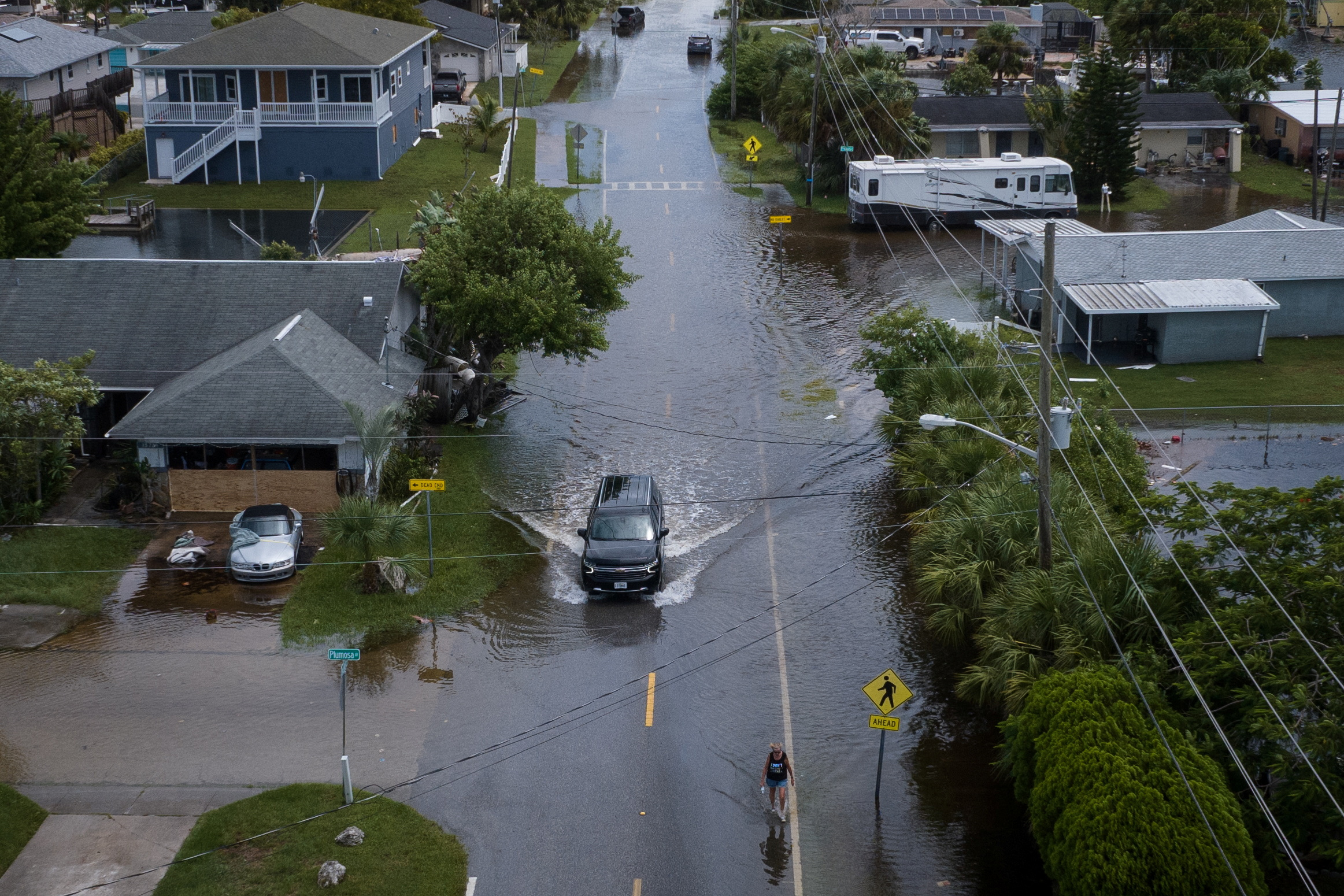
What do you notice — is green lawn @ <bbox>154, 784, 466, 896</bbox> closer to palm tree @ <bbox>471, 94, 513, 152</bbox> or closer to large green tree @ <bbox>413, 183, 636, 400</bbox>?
large green tree @ <bbox>413, 183, 636, 400</bbox>

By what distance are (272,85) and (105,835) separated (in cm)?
4539

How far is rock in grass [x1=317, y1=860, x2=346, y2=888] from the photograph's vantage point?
17.7 meters

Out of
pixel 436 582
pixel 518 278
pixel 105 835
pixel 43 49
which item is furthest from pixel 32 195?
pixel 43 49

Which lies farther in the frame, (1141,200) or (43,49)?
(43,49)

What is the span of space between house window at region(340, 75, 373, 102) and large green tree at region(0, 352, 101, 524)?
32481 mm

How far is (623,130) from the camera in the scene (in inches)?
2810

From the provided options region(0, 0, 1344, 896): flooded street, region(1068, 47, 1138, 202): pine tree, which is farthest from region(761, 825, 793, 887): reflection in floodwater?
region(1068, 47, 1138, 202): pine tree

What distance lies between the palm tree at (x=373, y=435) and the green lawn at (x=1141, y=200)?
37.6 metres

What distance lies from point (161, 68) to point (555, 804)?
46351mm

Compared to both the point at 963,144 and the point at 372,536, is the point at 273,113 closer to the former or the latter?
the point at 963,144

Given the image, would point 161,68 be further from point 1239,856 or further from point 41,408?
point 1239,856

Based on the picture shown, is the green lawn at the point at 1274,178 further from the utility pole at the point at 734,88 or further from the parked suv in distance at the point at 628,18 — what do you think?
the parked suv in distance at the point at 628,18

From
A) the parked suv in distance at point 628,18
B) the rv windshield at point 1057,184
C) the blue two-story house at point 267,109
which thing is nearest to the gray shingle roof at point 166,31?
the blue two-story house at point 267,109

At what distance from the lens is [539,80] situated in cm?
8475
